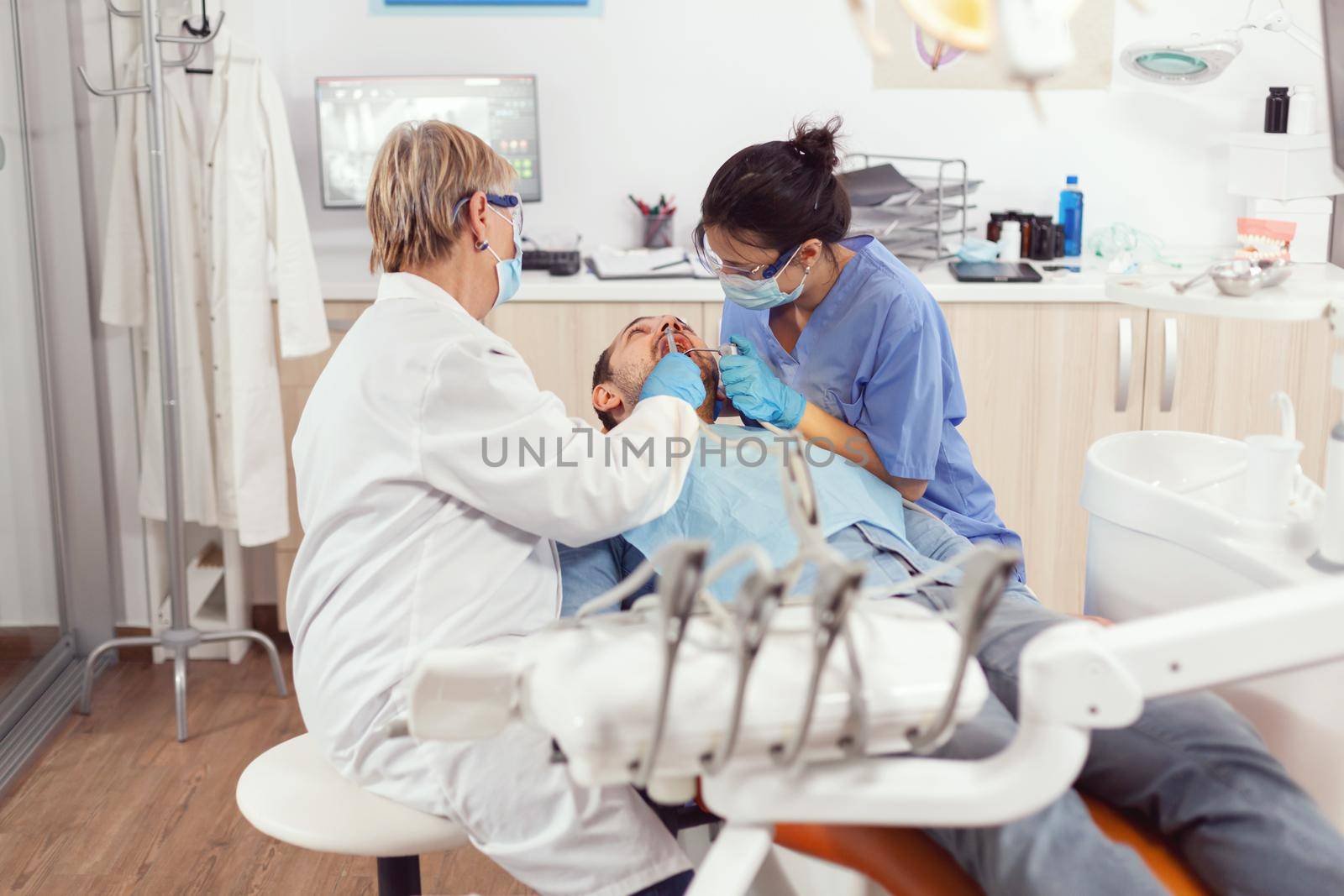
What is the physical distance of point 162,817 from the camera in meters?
2.36

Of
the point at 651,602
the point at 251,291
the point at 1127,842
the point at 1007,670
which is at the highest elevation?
the point at 251,291

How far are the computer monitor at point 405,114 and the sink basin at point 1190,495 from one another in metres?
1.79

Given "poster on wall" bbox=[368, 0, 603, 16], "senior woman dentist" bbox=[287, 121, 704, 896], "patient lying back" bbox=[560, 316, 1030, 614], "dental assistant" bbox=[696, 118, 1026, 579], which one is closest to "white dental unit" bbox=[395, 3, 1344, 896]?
"senior woman dentist" bbox=[287, 121, 704, 896]

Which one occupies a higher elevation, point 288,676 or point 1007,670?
point 1007,670

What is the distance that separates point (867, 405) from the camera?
6.59 feet

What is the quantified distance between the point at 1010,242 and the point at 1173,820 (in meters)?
2.02

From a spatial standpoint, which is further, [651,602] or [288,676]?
[288,676]

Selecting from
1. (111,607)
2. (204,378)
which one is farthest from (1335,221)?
(111,607)

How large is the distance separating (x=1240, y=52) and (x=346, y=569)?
8.50 ft

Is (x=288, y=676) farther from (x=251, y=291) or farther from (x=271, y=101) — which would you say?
(x=271, y=101)

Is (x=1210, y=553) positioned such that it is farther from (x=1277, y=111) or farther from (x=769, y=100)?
(x=769, y=100)

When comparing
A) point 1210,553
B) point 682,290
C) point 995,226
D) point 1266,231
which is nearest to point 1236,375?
point 1266,231

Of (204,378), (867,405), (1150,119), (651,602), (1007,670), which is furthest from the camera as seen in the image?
(1150,119)

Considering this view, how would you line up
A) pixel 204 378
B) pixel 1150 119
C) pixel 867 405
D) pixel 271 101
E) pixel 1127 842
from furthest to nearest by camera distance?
pixel 1150 119, pixel 204 378, pixel 271 101, pixel 867 405, pixel 1127 842
